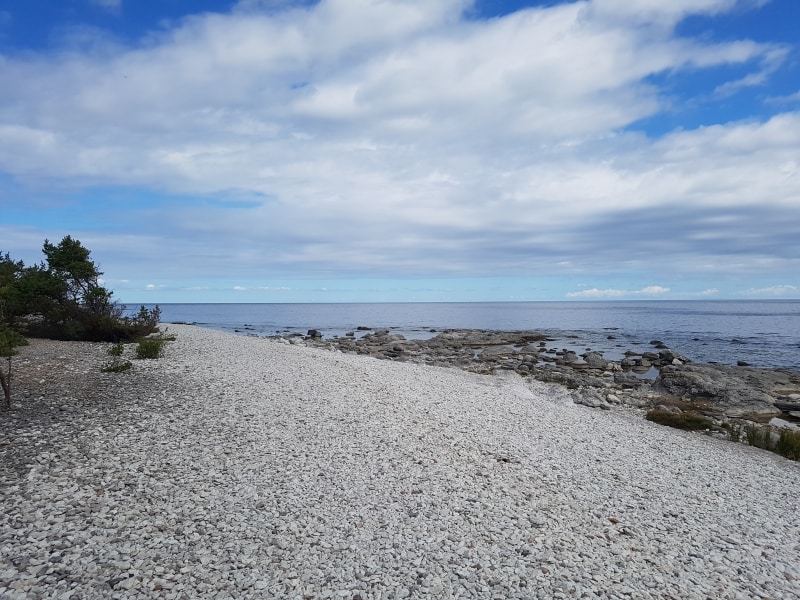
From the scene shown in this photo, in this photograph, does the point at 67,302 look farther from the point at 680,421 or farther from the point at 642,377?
the point at 642,377

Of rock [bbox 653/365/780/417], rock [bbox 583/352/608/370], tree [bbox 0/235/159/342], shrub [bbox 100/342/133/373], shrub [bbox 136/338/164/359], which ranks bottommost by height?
rock [bbox 653/365/780/417]

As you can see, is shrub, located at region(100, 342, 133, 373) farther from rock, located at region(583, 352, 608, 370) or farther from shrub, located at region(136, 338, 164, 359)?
rock, located at region(583, 352, 608, 370)

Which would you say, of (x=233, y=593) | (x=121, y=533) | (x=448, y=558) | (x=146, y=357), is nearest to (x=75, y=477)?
(x=121, y=533)

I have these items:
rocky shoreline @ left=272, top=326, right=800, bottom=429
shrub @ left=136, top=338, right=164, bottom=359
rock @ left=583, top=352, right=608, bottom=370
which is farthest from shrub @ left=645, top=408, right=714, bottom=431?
shrub @ left=136, top=338, right=164, bottom=359

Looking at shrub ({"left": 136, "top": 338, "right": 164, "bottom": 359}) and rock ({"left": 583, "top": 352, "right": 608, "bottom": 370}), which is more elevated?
shrub ({"left": 136, "top": 338, "right": 164, "bottom": 359})

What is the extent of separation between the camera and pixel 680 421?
568 inches

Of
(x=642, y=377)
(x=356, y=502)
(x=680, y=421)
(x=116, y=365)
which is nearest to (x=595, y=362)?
(x=642, y=377)

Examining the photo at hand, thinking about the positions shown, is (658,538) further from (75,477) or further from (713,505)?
(75,477)

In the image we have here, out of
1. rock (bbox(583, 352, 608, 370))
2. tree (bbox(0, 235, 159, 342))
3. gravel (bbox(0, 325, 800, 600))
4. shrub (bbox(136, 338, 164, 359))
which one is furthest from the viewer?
rock (bbox(583, 352, 608, 370))

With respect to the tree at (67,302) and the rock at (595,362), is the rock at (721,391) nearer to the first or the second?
the rock at (595,362)

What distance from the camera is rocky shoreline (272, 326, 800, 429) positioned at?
17.9m

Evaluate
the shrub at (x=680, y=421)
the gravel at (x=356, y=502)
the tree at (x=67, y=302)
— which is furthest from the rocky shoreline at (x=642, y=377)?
the tree at (x=67, y=302)

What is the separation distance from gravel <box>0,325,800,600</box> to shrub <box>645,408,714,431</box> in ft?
7.62

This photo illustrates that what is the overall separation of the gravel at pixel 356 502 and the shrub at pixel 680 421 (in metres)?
2.32
